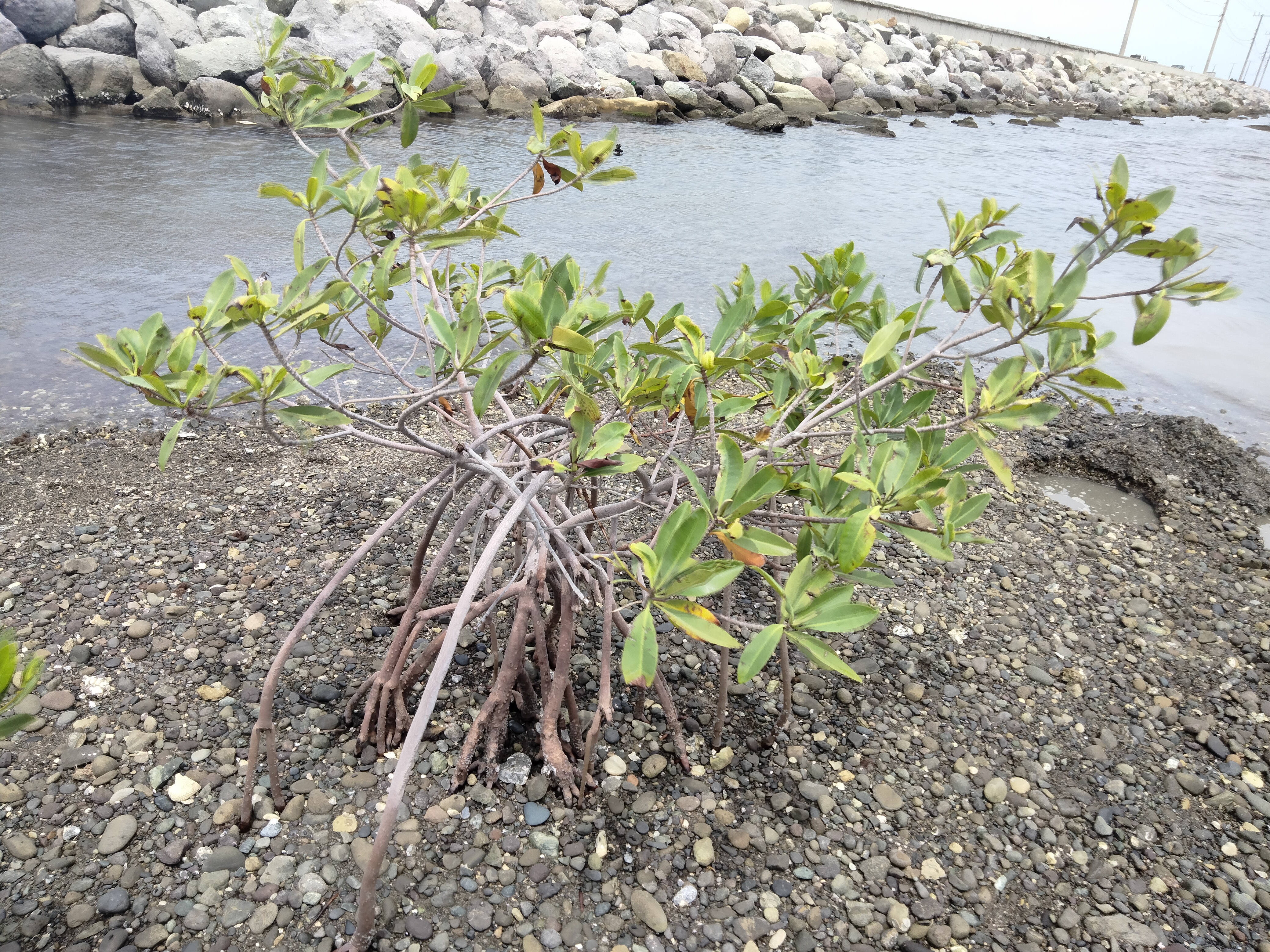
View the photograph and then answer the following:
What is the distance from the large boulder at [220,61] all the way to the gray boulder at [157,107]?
1.57ft

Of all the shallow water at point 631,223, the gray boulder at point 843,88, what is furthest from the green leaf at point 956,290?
the gray boulder at point 843,88

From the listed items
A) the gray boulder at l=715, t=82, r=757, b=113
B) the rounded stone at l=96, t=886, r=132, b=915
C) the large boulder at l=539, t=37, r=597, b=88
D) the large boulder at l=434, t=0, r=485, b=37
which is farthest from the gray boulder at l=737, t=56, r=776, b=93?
the rounded stone at l=96, t=886, r=132, b=915

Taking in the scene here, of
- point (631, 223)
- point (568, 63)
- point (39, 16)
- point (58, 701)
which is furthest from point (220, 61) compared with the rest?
point (58, 701)

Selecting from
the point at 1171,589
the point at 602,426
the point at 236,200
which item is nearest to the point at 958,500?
the point at 602,426

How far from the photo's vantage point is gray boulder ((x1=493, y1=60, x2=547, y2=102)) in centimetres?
1175

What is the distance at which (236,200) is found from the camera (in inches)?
248

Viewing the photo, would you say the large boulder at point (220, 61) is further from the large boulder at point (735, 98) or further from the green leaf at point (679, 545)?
the green leaf at point (679, 545)

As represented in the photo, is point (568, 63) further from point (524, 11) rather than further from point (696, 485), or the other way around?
point (696, 485)

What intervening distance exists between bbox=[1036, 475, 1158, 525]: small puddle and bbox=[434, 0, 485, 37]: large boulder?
1174 centimetres

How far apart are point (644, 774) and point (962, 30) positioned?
33120 millimetres

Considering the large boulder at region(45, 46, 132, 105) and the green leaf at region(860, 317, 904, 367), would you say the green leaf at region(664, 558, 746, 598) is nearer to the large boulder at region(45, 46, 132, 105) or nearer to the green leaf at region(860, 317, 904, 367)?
the green leaf at region(860, 317, 904, 367)

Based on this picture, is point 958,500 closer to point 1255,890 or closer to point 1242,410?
point 1255,890

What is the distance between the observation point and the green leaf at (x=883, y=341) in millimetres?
1258

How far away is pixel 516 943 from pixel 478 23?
13.5 metres
